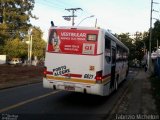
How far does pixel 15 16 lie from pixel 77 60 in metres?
62.0

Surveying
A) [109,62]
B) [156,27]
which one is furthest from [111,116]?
[156,27]

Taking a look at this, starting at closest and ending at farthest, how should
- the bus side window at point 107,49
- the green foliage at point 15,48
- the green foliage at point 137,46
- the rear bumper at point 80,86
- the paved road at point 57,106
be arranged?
1. the paved road at point 57,106
2. the rear bumper at point 80,86
3. the bus side window at point 107,49
4. the green foliage at point 15,48
5. the green foliage at point 137,46

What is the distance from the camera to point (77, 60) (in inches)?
567

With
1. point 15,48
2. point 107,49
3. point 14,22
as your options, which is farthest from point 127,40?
point 107,49

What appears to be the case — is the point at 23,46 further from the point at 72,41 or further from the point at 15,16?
the point at 72,41

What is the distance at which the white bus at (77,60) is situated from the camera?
14.1 metres

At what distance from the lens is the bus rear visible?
14.1m

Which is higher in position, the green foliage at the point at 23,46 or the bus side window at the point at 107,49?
the green foliage at the point at 23,46

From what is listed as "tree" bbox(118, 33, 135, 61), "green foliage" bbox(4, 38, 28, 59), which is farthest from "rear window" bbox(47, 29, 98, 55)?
"tree" bbox(118, 33, 135, 61)

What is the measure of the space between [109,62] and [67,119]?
5347mm

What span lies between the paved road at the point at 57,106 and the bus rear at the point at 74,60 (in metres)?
0.78

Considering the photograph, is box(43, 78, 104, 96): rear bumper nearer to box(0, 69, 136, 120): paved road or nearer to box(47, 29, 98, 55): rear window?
box(0, 69, 136, 120): paved road

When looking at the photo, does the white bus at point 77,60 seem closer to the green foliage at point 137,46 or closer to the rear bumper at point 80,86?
the rear bumper at point 80,86

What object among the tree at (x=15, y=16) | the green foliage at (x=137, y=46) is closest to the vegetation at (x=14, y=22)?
the tree at (x=15, y=16)
